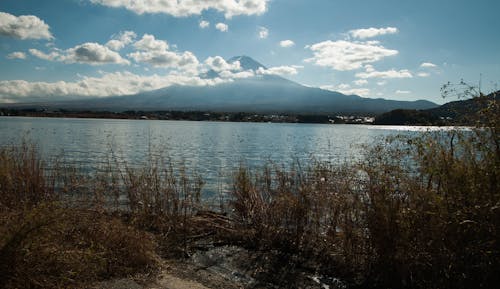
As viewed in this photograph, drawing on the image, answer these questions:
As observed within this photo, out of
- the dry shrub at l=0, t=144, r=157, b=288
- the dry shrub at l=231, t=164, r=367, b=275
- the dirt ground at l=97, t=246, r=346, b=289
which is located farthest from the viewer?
the dry shrub at l=231, t=164, r=367, b=275

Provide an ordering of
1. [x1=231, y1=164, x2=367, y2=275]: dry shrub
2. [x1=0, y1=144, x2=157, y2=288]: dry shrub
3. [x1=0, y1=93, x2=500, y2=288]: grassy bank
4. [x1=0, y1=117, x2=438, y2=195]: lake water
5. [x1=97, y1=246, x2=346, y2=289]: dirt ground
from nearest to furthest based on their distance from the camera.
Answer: [x1=0, y1=144, x2=157, y2=288]: dry shrub
[x1=0, y1=93, x2=500, y2=288]: grassy bank
[x1=97, y1=246, x2=346, y2=289]: dirt ground
[x1=231, y1=164, x2=367, y2=275]: dry shrub
[x1=0, y1=117, x2=438, y2=195]: lake water

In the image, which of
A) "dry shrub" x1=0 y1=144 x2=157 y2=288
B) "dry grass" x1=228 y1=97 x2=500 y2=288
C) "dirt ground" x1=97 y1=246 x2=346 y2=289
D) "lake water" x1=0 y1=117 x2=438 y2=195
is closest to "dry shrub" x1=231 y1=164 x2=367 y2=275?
"dry grass" x1=228 y1=97 x2=500 y2=288

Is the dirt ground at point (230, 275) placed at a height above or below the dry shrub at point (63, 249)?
below

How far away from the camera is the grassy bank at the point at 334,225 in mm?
4680

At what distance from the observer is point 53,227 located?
186 inches

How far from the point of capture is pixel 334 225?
724 centimetres

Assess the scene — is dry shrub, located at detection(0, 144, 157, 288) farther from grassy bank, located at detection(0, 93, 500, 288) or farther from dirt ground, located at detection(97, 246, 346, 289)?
dirt ground, located at detection(97, 246, 346, 289)

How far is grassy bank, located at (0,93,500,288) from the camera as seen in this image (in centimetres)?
468

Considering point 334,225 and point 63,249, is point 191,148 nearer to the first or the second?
point 334,225

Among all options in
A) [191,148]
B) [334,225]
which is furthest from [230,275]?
[191,148]

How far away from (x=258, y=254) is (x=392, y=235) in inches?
109

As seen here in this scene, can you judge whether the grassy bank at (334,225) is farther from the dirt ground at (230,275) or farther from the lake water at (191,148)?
the lake water at (191,148)

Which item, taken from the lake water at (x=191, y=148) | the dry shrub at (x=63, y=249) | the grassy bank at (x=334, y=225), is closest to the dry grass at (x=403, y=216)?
the grassy bank at (x=334, y=225)

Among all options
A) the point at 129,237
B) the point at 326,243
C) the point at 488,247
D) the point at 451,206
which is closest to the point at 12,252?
the point at 129,237
